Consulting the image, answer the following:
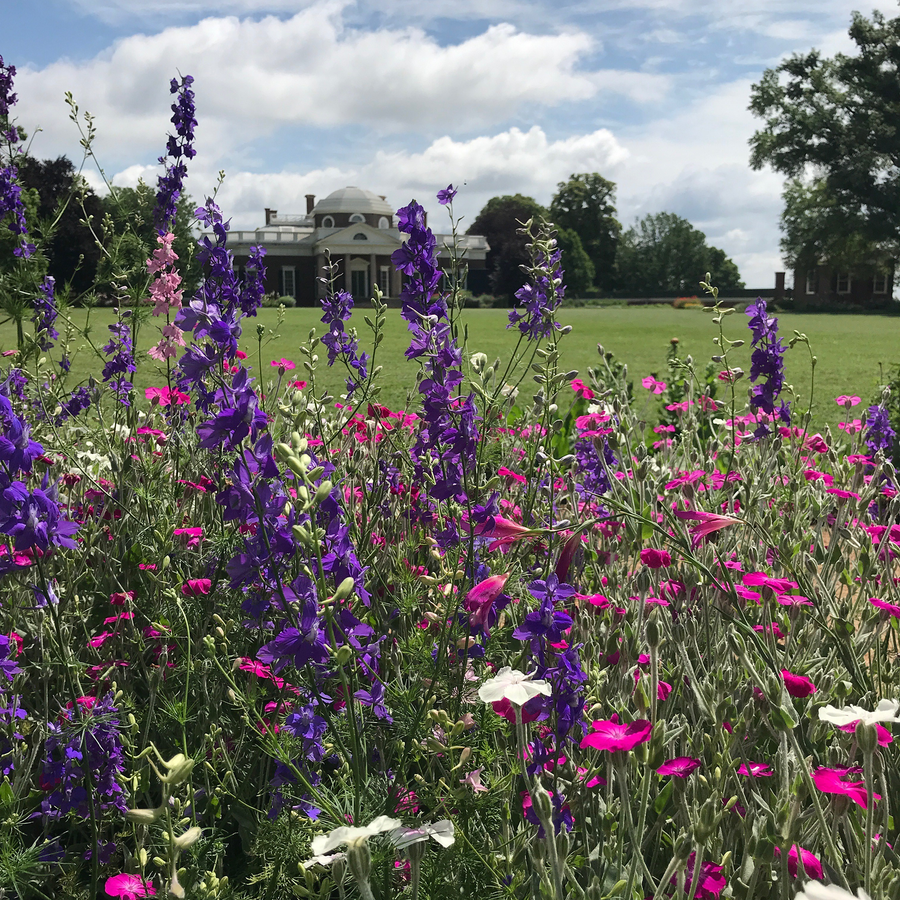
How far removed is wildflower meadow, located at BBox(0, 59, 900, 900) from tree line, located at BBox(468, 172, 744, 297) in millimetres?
47467

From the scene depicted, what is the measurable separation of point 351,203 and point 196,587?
58282 millimetres

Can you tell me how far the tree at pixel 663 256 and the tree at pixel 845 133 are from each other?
88.3ft

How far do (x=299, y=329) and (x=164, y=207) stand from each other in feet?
56.3

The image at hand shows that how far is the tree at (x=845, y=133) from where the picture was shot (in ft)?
125

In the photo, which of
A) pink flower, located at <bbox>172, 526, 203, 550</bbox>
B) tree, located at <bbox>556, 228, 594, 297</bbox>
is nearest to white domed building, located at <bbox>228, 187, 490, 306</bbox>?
tree, located at <bbox>556, 228, 594, 297</bbox>

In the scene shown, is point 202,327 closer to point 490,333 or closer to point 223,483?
point 223,483

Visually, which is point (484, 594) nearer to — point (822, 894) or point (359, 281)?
point (822, 894)

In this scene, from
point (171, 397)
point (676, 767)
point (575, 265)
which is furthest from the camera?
point (575, 265)

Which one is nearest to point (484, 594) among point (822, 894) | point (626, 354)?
point (822, 894)

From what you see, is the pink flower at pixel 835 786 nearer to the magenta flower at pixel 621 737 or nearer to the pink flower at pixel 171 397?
the magenta flower at pixel 621 737

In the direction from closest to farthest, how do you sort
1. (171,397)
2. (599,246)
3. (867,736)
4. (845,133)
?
(867,736) → (171,397) → (845,133) → (599,246)

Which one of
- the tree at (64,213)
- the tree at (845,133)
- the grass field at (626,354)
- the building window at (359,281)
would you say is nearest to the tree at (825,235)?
the tree at (845,133)

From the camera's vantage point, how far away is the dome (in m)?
57.5

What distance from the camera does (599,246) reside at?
64.8m
